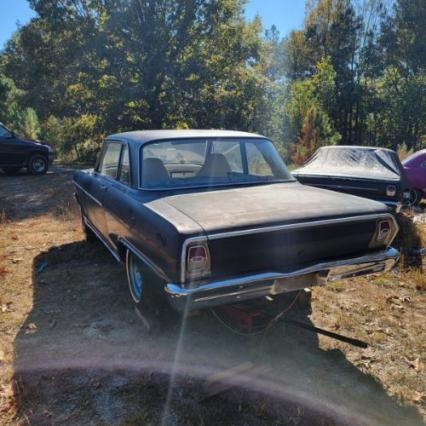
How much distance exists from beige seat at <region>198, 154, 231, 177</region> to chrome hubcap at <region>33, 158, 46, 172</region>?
435 inches

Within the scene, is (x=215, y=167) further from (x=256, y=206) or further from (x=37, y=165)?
(x=37, y=165)

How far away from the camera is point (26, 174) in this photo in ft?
43.9

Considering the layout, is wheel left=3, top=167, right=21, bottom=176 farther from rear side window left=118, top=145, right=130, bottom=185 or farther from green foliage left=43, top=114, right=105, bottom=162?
rear side window left=118, top=145, right=130, bottom=185

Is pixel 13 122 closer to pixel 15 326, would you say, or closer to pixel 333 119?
pixel 333 119

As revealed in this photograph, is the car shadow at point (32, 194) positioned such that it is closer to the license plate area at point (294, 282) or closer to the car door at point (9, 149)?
the car door at point (9, 149)

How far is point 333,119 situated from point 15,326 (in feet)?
82.9

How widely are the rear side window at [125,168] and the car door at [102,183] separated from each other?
151 millimetres

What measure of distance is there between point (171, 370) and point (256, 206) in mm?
1392

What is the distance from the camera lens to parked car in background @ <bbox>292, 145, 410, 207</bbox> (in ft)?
20.2

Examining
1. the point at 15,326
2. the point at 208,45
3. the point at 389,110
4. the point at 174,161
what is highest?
the point at 208,45

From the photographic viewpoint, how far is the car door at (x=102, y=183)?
13.7 ft

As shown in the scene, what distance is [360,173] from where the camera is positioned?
6609mm

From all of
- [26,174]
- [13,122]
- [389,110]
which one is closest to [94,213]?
[26,174]

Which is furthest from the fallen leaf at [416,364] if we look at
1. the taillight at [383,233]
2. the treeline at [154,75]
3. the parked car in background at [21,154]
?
the parked car in background at [21,154]
